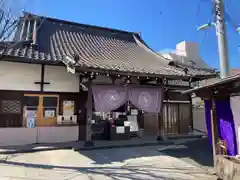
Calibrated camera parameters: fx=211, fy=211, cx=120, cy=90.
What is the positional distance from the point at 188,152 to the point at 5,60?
24.7ft

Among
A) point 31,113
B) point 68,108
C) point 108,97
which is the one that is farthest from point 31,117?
point 108,97

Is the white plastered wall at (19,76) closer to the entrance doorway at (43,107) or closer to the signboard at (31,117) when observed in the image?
the entrance doorway at (43,107)

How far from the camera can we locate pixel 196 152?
768cm

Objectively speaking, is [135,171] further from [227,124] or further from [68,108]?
[68,108]

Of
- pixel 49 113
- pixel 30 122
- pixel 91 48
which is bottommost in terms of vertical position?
pixel 30 122

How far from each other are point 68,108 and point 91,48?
12.3 feet

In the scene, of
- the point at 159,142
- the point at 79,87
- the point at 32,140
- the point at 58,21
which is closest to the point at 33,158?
the point at 32,140

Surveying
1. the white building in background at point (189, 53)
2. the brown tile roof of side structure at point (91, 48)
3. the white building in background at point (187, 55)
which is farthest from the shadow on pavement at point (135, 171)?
the white building in background at point (189, 53)

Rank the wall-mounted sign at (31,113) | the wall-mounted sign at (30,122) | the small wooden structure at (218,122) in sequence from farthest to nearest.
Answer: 1. the wall-mounted sign at (31,113)
2. the wall-mounted sign at (30,122)
3. the small wooden structure at (218,122)

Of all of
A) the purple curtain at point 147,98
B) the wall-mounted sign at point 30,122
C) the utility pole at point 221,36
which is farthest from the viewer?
the purple curtain at point 147,98

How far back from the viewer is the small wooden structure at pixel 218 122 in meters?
4.57

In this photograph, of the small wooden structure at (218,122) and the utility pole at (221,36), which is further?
the utility pole at (221,36)

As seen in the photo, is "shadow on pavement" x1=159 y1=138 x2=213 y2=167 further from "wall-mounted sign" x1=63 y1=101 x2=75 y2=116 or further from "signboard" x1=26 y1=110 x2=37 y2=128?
"signboard" x1=26 y1=110 x2=37 y2=128

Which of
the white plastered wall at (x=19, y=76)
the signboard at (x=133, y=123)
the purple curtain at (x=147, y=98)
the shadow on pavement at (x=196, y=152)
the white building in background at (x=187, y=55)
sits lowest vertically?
the shadow on pavement at (x=196, y=152)
